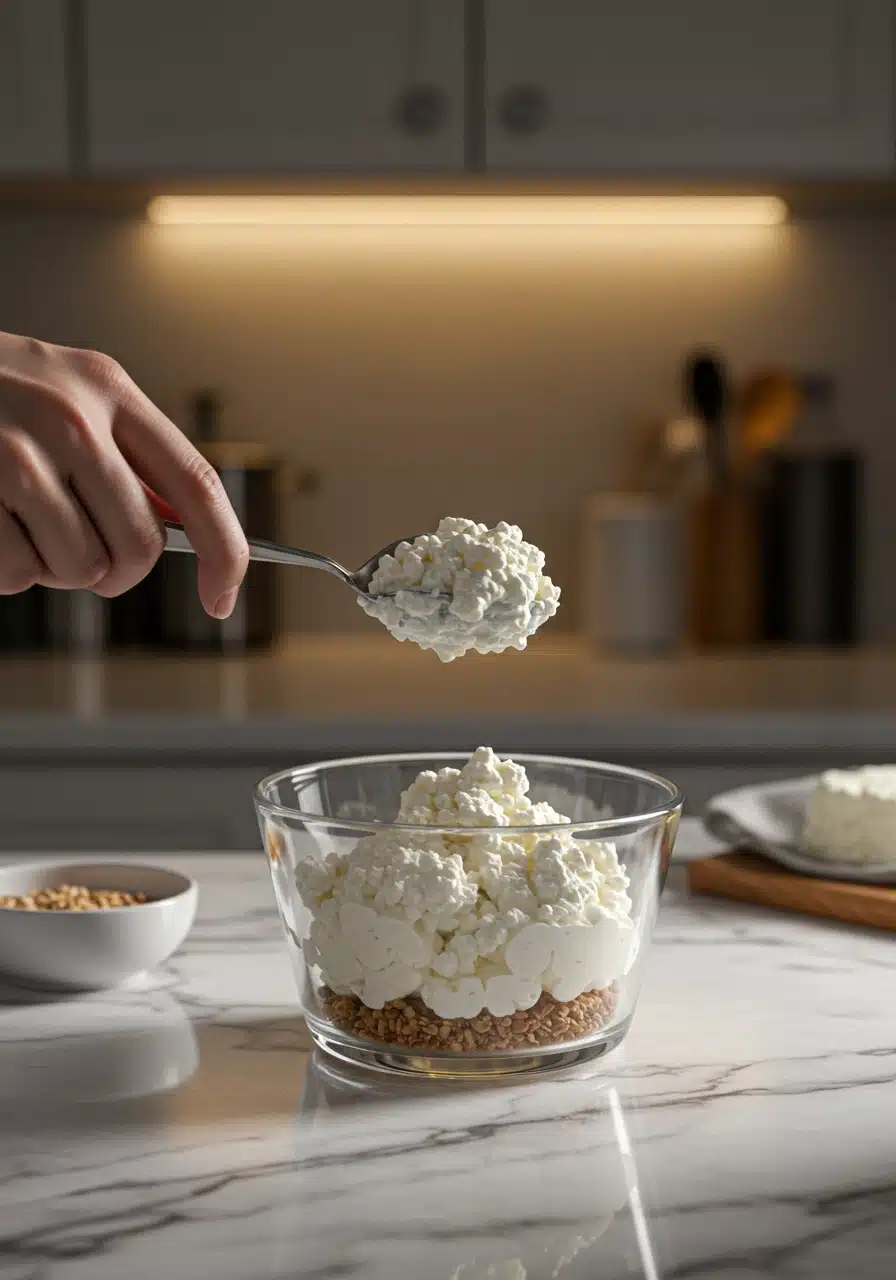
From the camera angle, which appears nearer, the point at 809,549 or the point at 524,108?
the point at 524,108

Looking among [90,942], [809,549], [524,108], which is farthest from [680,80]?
[90,942]

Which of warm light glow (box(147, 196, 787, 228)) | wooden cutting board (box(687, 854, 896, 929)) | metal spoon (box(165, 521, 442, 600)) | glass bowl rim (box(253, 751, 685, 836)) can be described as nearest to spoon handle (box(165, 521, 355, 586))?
metal spoon (box(165, 521, 442, 600))

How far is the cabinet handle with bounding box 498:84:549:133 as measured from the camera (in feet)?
7.22

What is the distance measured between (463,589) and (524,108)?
150 centimetres

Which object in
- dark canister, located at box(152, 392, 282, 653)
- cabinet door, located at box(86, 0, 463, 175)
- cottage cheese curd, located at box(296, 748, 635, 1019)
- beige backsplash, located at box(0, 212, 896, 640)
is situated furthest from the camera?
beige backsplash, located at box(0, 212, 896, 640)

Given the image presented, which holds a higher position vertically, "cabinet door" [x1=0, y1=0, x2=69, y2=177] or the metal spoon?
"cabinet door" [x1=0, y1=0, x2=69, y2=177]

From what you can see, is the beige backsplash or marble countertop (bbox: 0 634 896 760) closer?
marble countertop (bbox: 0 634 896 760)

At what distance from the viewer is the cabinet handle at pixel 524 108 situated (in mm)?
2201

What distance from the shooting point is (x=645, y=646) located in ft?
8.17

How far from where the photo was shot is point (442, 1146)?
698 mm

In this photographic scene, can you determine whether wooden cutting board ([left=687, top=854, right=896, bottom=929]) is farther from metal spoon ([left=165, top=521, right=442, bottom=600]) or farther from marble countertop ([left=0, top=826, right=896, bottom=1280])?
metal spoon ([left=165, top=521, right=442, bottom=600])

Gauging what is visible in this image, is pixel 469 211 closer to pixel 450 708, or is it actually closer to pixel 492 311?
pixel 492 311

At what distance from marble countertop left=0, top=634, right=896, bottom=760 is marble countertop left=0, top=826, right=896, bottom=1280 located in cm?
94

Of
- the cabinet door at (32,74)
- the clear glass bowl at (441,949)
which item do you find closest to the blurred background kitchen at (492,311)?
the cabinet door at (32,74)
